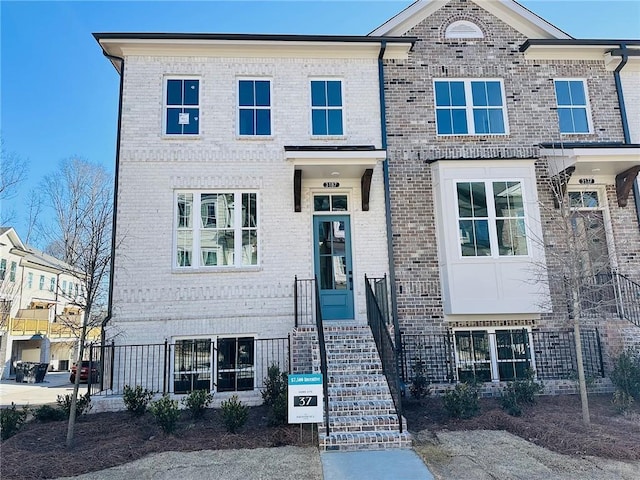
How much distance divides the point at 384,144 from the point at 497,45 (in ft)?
14.9

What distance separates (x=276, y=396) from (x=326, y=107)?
24.0 ft

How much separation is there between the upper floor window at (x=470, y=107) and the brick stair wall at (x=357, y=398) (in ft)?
20.1

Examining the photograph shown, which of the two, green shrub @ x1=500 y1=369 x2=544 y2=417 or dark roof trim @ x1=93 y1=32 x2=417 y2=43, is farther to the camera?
dark roof trim @ x1=93 y1=32 x2=417 y2=43

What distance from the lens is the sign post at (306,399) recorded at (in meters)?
6.55

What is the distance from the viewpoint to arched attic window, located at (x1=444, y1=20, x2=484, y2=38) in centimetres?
1190

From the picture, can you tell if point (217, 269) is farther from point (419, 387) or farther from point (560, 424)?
point (560, 424)

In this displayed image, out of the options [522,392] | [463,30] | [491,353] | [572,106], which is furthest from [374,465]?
[463,30]

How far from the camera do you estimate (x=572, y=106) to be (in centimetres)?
1177

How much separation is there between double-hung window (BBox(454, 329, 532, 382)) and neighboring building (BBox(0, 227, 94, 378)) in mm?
25792

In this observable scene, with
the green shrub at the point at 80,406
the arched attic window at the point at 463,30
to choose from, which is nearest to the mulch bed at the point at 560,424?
the green shrub at the point at 80,406

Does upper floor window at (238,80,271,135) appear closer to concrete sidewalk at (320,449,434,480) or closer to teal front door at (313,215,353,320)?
teal front door at (313,215,353,320)

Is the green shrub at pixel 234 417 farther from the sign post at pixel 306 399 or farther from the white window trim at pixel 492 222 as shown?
the white window trim at pixel 492 222

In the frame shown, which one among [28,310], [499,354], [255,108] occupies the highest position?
[255,108]

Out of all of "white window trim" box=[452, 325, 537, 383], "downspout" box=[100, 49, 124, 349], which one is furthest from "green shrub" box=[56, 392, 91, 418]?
"white window trim" box=[452, 325, 537, 383]
